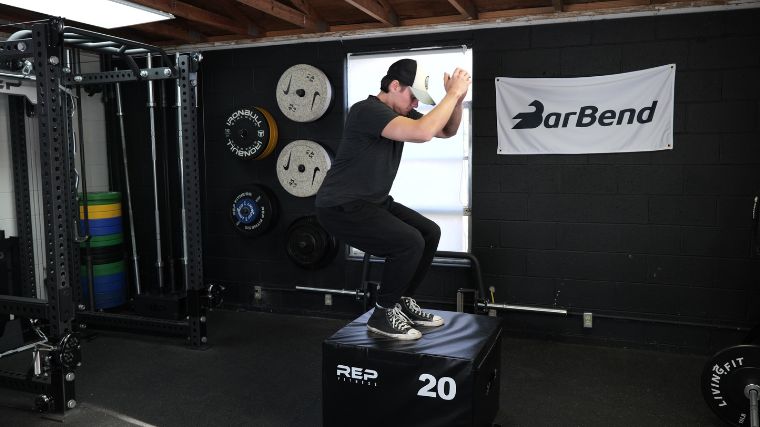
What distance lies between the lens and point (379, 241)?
257 centimetres

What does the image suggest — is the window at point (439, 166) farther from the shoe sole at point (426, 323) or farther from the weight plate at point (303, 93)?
the shoe sole at point (426, 323)

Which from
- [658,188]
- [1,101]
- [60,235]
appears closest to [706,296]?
[658,188]

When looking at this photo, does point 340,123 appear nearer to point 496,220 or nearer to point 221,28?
point 221,28

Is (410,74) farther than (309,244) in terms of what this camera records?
No

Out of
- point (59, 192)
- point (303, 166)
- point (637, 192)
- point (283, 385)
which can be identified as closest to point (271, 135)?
point (303, 166)

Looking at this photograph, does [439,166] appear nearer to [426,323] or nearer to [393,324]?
[426,323]

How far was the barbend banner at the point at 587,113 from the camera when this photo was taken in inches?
155

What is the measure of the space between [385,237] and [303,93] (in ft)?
8.25

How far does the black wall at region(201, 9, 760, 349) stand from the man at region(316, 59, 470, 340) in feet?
5.98

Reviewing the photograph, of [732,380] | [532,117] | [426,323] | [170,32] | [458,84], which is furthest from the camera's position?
[170,32]

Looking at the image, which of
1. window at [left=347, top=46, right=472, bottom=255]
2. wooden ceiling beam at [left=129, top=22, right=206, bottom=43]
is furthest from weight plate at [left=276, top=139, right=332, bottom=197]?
wooden ceiling beam at [left=129, top=22, right=206, bottom=43]

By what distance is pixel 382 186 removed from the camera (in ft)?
8.44

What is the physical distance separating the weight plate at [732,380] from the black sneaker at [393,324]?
1.41 m

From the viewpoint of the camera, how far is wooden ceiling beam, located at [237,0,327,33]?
12.4 feet
